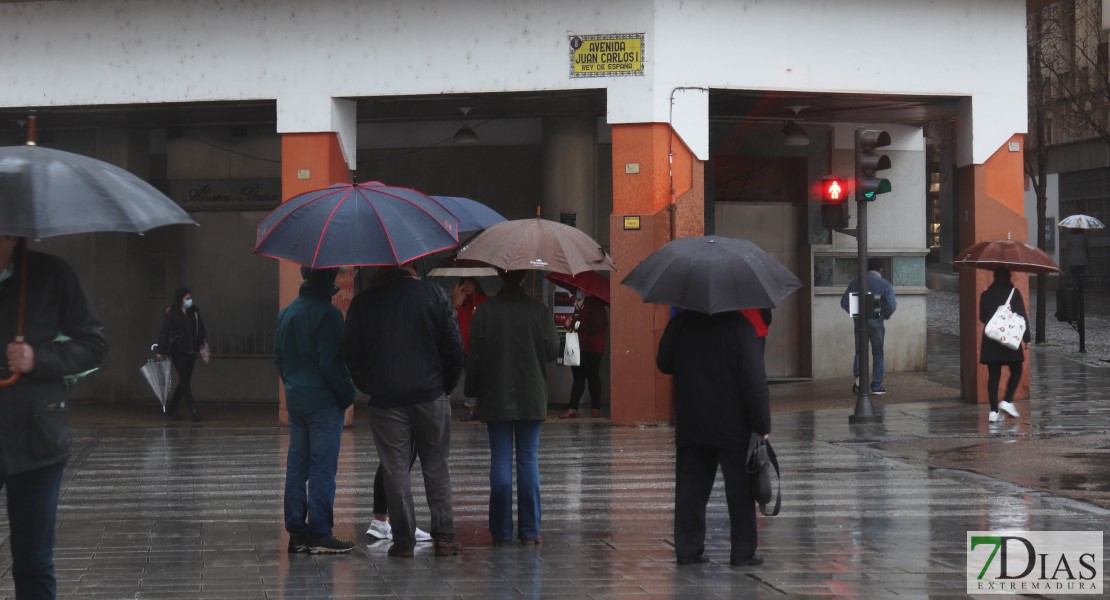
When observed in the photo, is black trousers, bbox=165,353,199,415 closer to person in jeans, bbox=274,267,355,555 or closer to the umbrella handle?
person in jeans, bbox=274,267,355,555

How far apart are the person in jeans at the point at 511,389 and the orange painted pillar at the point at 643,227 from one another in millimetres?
7672

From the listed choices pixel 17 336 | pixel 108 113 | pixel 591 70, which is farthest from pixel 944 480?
pixel 108 113

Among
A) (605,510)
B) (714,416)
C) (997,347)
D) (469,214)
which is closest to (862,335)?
(997,347)

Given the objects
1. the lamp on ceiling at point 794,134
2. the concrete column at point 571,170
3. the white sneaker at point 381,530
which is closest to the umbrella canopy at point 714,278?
the white sneaker at point 381,530

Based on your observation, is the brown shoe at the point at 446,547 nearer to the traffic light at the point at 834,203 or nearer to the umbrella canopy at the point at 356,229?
the umbrella canopy at the point at 356,229

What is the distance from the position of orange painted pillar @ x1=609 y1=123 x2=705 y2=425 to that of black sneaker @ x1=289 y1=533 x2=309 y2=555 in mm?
8370

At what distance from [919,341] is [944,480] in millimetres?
11988

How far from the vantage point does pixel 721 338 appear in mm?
7945

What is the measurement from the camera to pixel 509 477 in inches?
348

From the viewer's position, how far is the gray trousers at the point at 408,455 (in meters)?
8.38

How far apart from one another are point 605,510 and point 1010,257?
747cm

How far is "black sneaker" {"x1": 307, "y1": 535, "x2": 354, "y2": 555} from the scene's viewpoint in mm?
8523

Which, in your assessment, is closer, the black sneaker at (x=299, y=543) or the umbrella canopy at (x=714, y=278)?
the umbrella canopy at (x=714, y=278)

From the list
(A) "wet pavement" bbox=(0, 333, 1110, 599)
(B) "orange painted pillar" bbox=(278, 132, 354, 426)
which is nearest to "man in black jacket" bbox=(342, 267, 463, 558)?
(A) "wet pavement" bbox=(0, 333, 1110, 599)
